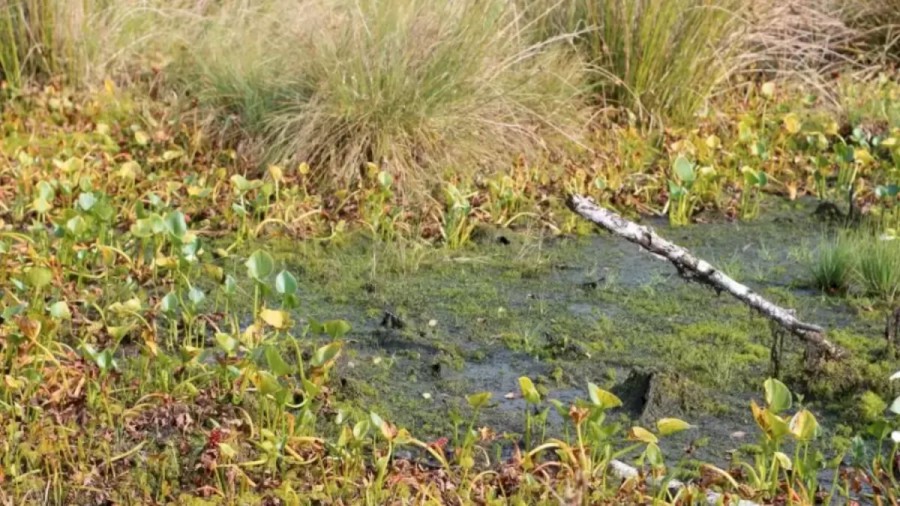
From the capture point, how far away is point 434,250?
569 centimetres

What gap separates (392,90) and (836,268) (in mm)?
2042

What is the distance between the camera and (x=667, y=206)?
634 centimetres

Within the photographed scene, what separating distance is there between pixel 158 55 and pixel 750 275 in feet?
12.2

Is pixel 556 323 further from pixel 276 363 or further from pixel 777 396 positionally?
pixel 777 396

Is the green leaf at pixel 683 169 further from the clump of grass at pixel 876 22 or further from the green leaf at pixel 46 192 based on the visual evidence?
the clump of grass at pixel 876 22

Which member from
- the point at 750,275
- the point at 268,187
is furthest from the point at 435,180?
the point at 750,275

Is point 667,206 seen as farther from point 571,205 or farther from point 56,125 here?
point 56,125

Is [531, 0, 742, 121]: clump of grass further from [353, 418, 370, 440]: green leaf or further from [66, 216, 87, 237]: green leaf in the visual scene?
[353, 418, 370, 440]: green leaf

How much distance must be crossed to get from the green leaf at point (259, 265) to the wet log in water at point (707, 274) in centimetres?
95

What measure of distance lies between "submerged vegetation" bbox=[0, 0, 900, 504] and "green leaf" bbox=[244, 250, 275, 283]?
61mm

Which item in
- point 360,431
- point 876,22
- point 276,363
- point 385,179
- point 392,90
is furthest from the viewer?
point 876,22

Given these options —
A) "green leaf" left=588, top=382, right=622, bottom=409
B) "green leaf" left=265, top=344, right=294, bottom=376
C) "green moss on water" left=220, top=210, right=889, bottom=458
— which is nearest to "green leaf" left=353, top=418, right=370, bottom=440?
"green leaf" left=265, top=344, right=294, bottom=376

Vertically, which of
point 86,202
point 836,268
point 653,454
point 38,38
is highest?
point 653,454

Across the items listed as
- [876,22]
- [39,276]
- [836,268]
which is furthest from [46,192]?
[876,22]
